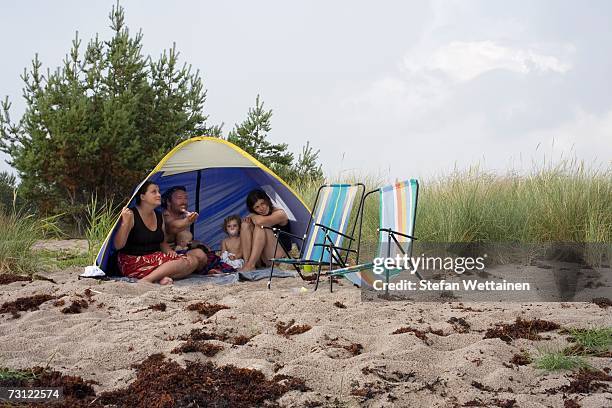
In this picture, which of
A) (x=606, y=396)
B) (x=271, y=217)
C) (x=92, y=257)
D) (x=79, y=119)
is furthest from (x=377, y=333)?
(x=79, y=119)

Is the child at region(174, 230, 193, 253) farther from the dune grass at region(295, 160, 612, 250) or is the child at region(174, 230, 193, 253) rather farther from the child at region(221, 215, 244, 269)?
the dune grass at region(295, 160, 612, 250)

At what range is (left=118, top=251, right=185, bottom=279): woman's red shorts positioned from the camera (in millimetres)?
6312

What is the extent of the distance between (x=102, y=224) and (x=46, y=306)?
10.8ft

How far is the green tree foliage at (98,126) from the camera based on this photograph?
12688mm

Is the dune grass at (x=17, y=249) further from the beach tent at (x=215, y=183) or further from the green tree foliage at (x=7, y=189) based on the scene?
the green tree foliage at (x=7, y=189)

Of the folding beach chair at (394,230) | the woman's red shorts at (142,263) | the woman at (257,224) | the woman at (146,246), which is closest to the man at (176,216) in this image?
the woman at (146,246)

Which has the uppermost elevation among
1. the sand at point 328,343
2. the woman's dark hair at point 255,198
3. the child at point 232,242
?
the woman's dark hair at point 255,198

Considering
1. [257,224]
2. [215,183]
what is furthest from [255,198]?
[215,183]

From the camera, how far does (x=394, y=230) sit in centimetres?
567

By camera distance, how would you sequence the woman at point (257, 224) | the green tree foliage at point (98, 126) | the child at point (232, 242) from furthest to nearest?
1. the green tree foliage at point (98, 126)
2. the child at point (232, 242)
3. the woman at point (257, 224)

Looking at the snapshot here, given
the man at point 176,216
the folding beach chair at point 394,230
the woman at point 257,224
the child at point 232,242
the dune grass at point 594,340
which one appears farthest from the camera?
the child at point 232,242

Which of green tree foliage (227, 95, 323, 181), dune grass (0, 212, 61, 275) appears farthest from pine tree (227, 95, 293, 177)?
dune grass (0, 212, 61, 275)

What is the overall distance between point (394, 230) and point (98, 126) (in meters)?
8.89

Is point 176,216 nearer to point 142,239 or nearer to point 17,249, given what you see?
point 142,239
